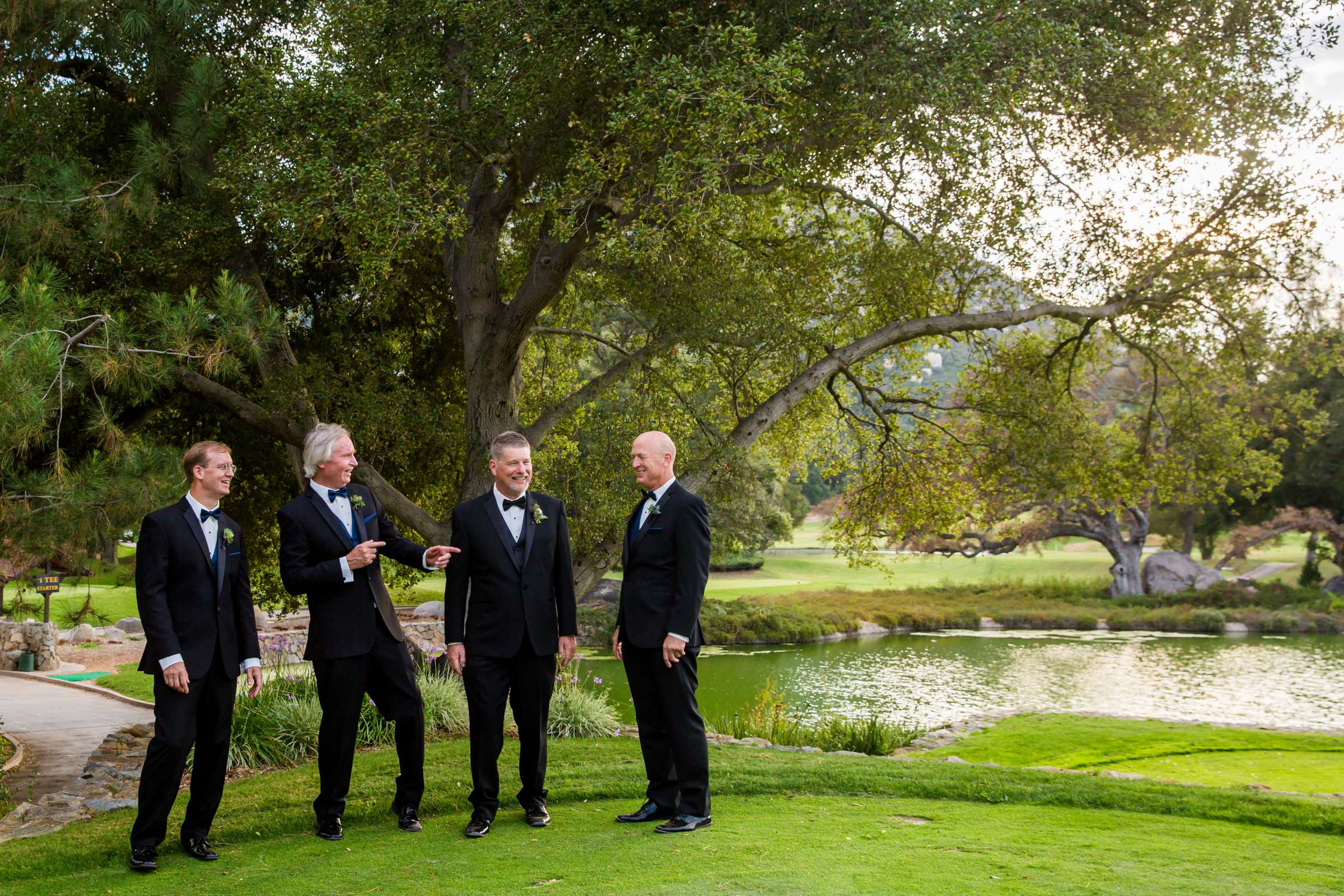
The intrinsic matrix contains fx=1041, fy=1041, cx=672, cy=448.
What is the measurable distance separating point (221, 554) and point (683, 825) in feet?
7.80

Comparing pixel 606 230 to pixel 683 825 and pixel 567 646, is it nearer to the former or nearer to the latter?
pixel 567 646

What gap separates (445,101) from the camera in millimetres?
8656

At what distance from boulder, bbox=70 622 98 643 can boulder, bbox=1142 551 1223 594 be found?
27.0m

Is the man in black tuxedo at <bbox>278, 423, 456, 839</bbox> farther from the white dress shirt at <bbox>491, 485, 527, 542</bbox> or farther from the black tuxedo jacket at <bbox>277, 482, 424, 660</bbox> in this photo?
Result: the white dress shirt at <bbox>491, 485, 527, 542</bbox>

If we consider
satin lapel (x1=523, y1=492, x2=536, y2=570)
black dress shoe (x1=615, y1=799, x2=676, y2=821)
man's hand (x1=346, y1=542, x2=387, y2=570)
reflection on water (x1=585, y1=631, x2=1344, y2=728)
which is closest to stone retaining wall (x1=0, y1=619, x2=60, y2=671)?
reflection on water (x1=585, y1=631, x2=1344, y2=728)

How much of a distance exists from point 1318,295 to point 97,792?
12.2 meters

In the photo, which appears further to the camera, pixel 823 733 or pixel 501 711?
pixel 823 733

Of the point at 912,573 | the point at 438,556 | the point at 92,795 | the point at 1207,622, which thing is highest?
the point at 438,556

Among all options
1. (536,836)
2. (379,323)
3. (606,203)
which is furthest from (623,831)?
(379,323)

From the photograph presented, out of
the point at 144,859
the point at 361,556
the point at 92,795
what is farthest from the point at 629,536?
the point at 92,795

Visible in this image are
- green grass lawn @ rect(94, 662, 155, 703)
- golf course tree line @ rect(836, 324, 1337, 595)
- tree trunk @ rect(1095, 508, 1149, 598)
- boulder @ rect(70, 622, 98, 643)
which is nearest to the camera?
golf course tree line @ rect(836, 324, 1337, 595)

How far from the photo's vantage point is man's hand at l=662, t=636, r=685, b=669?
468cm

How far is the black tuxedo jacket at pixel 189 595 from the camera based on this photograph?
14.1 feet

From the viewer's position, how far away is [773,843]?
4492mm
